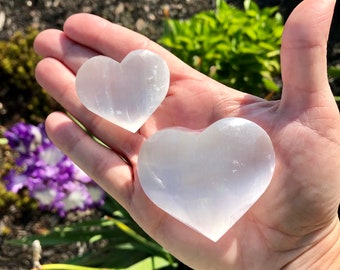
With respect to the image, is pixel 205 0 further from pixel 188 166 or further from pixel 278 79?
pixel 188 166

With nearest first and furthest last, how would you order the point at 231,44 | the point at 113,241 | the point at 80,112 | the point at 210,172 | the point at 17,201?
1. the point at 210,172
2. the point at 80,112
3. the point at 113,241
4. the point at 231,44
5. the point at 17,201

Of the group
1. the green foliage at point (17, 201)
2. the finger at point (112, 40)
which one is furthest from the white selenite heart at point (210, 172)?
the green foliage at point (17, 201)

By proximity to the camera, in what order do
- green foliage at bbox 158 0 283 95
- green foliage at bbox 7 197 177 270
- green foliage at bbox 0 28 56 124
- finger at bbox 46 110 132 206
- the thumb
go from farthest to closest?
green foliage at bbox 0 28 56 124
green foliage at bbox 158 0 283 95
green foliage at bbox 7 197 177 270
finger at bbox 46 110 132 206
the thumb

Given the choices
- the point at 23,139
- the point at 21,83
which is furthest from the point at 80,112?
the point at 21,83

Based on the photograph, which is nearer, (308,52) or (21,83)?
(308,52)

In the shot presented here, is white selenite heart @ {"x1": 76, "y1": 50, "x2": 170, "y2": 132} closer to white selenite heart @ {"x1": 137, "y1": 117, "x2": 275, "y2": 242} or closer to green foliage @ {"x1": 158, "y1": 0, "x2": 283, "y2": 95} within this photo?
white selenite heart @ {"x1": 137, "y1": 117, "x2": 275, "y2": 242}

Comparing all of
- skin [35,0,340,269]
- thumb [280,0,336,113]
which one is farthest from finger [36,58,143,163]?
thumb [280,0,336,113]

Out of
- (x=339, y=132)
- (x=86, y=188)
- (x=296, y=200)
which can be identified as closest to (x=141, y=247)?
(x=86, y=188)

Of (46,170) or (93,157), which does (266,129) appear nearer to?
(93,157)
